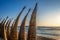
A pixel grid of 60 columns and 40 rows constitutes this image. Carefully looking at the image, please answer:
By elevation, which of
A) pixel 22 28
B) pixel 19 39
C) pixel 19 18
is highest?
pixel 19 18

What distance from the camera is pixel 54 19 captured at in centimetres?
514

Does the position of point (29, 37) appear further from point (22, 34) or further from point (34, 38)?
point (22, 34)

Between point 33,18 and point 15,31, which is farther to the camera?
point 15,31

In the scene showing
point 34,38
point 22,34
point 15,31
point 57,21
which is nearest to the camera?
point 34,38

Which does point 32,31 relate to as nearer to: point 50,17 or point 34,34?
point 34,34

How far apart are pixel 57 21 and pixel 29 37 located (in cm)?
162

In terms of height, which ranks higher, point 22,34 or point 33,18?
point 33,18

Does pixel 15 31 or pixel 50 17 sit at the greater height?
pixel 50 17

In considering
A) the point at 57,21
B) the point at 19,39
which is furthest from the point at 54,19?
the point at 19,39

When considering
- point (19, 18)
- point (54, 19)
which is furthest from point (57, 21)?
point (19, 18)

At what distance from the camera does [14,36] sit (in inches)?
177

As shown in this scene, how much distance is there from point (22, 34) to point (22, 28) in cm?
17

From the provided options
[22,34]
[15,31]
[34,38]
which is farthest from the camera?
[15,31]

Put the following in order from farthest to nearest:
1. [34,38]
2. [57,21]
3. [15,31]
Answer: [57,21] → [15,31] → [34,38]
